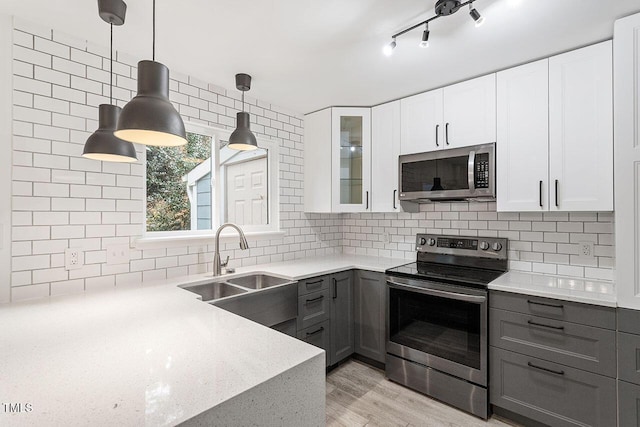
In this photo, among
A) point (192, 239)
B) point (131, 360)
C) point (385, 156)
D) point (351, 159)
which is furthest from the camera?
point (351, 159)

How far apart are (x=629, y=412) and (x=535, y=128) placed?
1.67 metres

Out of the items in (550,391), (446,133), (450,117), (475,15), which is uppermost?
(475,15)

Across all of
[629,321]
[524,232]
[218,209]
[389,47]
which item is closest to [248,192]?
[218,209]

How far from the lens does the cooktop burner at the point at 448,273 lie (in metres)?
2.14

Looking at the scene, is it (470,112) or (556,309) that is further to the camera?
(470,112)

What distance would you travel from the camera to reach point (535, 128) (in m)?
2.09

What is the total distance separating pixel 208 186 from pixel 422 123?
1879 mm

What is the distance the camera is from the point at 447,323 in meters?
2.20

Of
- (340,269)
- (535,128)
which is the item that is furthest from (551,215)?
(340,269)

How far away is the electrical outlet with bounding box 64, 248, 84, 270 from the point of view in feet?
5.99

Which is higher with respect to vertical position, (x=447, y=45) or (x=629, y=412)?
(x=447, y=45)

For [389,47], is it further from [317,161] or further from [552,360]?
[552,360]

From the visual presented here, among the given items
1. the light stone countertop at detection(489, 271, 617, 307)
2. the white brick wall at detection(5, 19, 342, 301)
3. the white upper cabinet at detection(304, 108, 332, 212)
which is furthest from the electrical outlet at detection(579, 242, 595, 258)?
the white brick wall at detection(5, 19, 342, 301)

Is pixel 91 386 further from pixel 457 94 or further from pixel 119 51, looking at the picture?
pixel 457 94
